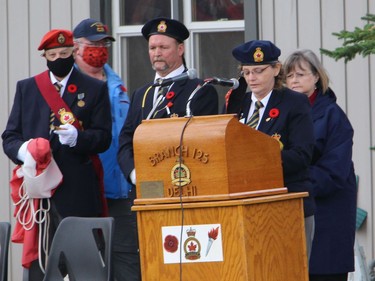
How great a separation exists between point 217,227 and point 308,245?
1113 mm

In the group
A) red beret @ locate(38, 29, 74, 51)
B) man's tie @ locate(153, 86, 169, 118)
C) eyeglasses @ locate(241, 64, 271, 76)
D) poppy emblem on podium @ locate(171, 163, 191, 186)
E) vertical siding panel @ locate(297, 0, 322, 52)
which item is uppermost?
vertical siding panel @ locate(297, 0, 322, 52)

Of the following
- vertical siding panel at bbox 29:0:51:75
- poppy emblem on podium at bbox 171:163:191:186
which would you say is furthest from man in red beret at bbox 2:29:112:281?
vertical siding panel at bbox 29:0:51:75

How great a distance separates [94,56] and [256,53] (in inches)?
70.2

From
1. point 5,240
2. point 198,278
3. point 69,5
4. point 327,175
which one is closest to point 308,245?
point 327,175

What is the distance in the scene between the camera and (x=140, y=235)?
20.5 feet

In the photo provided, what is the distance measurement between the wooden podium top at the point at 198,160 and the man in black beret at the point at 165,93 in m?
1.05

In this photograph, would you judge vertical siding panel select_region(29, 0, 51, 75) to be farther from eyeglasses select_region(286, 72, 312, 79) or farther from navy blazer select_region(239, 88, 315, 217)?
navy blazer select_region(239, 88, 315, 217)

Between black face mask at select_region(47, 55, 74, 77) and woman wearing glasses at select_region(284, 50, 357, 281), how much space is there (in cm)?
138

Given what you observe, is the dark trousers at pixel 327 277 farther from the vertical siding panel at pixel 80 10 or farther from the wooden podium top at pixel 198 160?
the vertical siding panel at pixel 80 10

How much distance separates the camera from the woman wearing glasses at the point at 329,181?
756cm

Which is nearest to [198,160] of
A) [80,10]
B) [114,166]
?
[114,166]

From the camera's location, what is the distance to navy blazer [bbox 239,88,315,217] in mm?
6965

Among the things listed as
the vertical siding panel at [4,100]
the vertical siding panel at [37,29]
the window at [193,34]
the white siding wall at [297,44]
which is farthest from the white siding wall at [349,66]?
the vertical siding panel at [4,100]

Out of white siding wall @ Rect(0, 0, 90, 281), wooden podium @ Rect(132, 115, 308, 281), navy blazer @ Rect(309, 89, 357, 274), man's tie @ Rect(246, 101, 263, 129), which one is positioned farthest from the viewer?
white siding wall @ Rect(0, 0, 90, 281)
